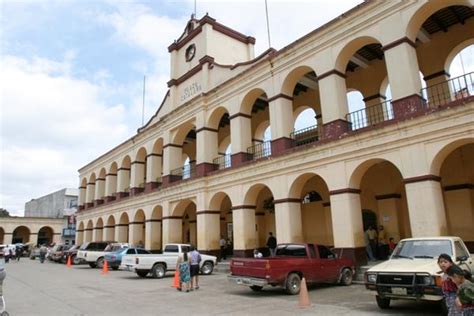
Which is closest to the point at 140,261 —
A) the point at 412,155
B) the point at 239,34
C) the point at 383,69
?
the point at 412,155

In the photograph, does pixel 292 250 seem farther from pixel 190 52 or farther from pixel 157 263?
pixel 190 52

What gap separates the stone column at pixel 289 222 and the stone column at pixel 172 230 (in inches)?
392

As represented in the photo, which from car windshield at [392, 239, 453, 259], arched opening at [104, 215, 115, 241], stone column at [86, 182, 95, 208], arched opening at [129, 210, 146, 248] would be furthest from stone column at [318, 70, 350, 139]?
stone column at [86, 182, 95, 208]

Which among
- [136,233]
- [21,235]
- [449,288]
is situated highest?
[21,235]

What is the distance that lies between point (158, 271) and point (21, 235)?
5247 cm

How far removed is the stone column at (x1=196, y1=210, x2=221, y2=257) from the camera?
71.4 ft

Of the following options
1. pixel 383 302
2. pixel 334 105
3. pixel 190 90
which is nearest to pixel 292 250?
pixel 383 302

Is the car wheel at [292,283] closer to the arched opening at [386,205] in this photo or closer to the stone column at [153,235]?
the arched opening at [386,205]

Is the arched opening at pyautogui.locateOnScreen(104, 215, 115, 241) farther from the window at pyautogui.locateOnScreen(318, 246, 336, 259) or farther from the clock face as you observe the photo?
the window at pyautogui.locateOnScreen(318, 246, 336, 259)

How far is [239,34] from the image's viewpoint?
26.0 metres

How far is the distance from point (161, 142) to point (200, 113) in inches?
253

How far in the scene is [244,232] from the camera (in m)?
19.5

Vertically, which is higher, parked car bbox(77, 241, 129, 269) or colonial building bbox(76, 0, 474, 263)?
colonial building bbox(76, 0, 474, 263)

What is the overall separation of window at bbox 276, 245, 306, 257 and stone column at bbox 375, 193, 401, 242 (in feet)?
21.5
